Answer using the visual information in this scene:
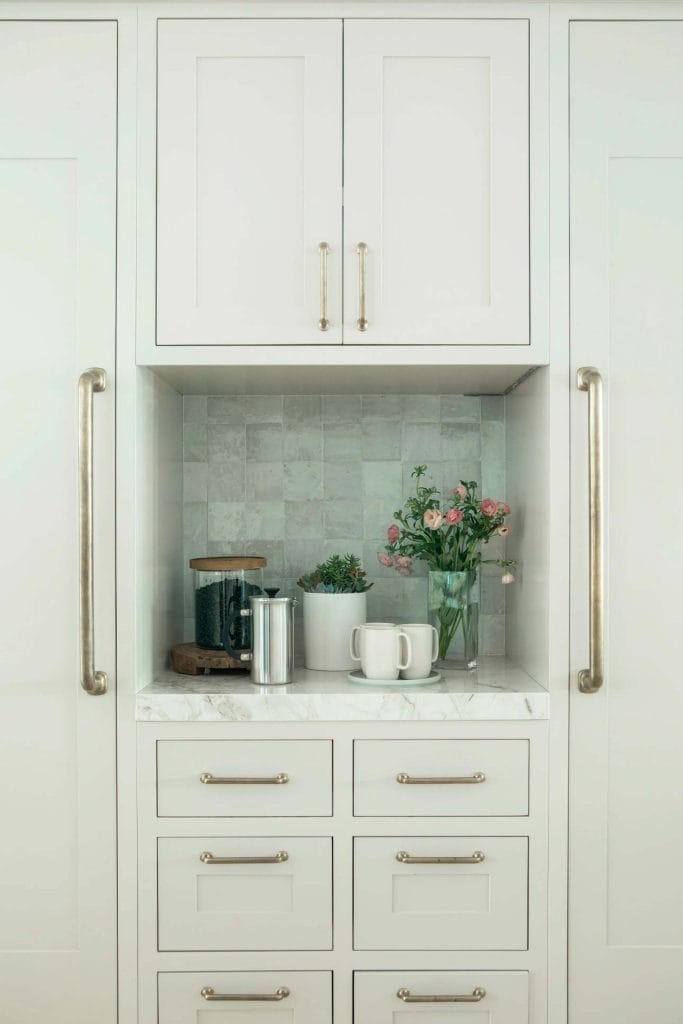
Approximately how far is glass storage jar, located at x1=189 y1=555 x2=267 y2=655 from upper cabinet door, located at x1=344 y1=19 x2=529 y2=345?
0.58 metres

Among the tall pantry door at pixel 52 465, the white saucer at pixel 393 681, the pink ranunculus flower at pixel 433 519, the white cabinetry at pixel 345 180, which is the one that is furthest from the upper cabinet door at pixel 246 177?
the white saucer at pixel 393 681

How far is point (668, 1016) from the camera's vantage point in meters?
1.80

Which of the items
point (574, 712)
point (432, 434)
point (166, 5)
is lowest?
point (574, 712)

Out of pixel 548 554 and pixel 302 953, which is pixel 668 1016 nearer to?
pixel 302 953

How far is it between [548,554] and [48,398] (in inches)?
40.7

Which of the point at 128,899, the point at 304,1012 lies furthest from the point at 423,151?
the point at 304,1012

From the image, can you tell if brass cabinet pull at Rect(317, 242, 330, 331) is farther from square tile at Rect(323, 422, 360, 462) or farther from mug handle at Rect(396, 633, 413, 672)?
mug handle at Rect(396, 633, 413, 672)

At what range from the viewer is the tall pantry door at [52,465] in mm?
1803

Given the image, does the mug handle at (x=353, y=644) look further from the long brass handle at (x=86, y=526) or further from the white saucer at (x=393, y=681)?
the long brass handle at (x=86, y=526)

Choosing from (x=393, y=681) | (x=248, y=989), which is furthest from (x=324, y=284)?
(x=248, y=989)

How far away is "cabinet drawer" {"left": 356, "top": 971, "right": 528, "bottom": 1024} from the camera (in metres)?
1.78

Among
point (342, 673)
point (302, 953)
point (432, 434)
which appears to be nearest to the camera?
point (302, 953)

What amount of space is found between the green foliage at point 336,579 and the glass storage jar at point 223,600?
13 centimetres

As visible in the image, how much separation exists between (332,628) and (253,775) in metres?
0.40
